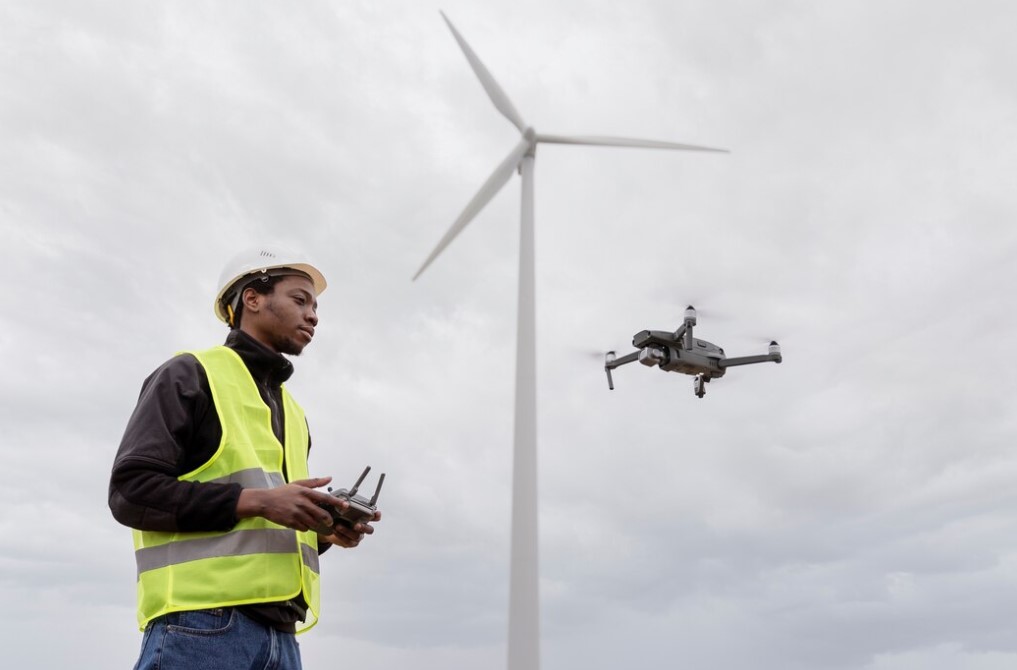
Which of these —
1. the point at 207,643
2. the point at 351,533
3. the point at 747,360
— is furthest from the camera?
the point at 747,360

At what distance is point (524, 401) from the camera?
57.9 feet

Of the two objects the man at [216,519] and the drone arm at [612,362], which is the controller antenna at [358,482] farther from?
the drone arm at [612,362]

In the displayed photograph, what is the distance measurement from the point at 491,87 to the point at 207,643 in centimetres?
2074

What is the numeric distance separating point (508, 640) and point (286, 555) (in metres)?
10.7

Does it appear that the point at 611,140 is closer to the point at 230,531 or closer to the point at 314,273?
the point at 314,273

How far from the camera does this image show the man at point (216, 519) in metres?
4.73

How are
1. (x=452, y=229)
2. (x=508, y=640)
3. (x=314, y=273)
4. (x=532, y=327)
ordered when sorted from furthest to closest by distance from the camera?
Result: (x=452, y=229) < (x=532, y=327) < (x=508, y=640) < (x=314, y=273)

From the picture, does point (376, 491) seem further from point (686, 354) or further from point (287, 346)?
point (686, 354)

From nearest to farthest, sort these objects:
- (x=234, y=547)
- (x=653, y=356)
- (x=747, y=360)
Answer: (x=234, y=547) → (x=653, y=356) → (x=747, y=360)

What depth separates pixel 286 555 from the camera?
16.8 ft

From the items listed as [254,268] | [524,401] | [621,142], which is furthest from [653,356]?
[254,268]

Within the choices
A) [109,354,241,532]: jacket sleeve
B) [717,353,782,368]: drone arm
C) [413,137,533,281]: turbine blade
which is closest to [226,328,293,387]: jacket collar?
[109,354,241,532]: jacket sleeve

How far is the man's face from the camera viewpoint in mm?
5898

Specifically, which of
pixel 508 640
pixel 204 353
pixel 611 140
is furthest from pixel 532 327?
pixel 204 353
